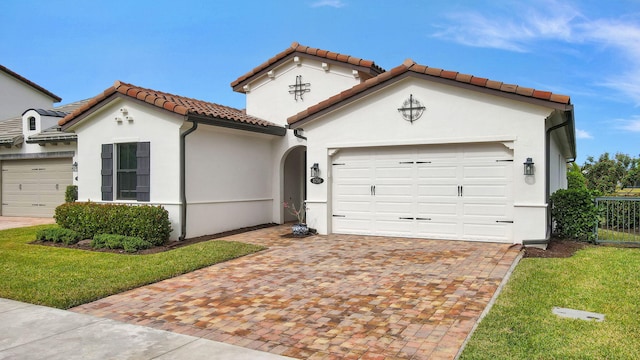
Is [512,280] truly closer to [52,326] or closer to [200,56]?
[52,326]

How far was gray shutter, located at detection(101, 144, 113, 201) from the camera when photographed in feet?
40.8

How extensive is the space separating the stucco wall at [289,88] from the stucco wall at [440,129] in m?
2.54

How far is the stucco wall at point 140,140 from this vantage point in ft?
37.5

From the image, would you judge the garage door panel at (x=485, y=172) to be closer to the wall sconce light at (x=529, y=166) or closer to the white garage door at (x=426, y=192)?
the white garage door at (x=426, y=192)

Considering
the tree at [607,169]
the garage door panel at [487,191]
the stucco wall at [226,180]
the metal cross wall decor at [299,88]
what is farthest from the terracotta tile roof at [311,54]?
the tree at [607,169]

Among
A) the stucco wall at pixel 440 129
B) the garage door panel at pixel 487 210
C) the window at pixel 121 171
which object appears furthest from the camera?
the window at pixel 121 171

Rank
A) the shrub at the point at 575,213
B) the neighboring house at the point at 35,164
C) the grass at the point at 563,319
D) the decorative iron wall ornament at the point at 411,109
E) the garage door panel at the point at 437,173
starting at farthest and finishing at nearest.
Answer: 1. the neighboring house at the point at 35,164
2. the decorative iron wall ornament at the point at 411,109
3. the garage door panel at the point at 437,173
4. the shrub at the point at 575,213
5. the grass at the point at 563,319

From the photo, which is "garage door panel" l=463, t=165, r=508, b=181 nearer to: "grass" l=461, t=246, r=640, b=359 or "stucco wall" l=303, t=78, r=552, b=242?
"stucco wall" l=303, t=78, r=552, b=242

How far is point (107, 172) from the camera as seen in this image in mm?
12484

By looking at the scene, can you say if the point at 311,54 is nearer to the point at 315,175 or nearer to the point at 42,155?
the point at 315,175

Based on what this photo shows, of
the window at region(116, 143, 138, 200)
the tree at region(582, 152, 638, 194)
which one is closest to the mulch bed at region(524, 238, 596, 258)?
the window at region(116, 143, 138, 200)

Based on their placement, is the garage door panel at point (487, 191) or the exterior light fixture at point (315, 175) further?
the exterior light fixture at point (315, 175)

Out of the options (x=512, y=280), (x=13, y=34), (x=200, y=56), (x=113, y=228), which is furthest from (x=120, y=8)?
(x=512, y=280)

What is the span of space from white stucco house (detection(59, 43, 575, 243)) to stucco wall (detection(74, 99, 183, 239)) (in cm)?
3
